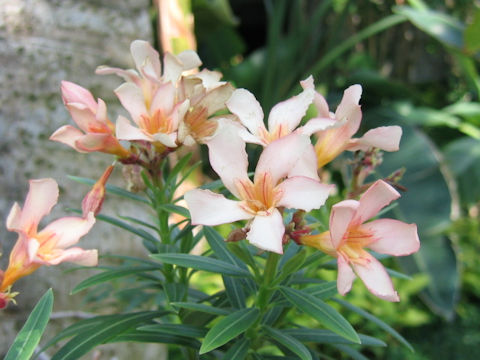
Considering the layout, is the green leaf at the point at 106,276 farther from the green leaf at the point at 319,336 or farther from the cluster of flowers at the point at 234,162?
the green leaf at the point at 319,336

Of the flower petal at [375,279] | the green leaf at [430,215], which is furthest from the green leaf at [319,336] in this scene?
the green leaf at [430,215]

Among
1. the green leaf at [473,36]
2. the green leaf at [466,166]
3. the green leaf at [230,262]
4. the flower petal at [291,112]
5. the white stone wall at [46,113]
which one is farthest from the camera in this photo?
the green leaf at [466,166]

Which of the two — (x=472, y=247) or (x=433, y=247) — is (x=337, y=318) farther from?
(x=472, y=247)

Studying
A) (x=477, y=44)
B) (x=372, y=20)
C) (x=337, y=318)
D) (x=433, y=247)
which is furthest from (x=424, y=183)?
(x=372, y=20)

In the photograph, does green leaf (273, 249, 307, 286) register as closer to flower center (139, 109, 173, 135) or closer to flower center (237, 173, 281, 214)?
flower center (237, 173, 281, 214)

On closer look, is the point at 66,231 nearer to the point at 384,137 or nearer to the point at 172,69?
the point at 172,69

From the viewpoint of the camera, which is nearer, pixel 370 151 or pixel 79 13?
pixel 370 151
